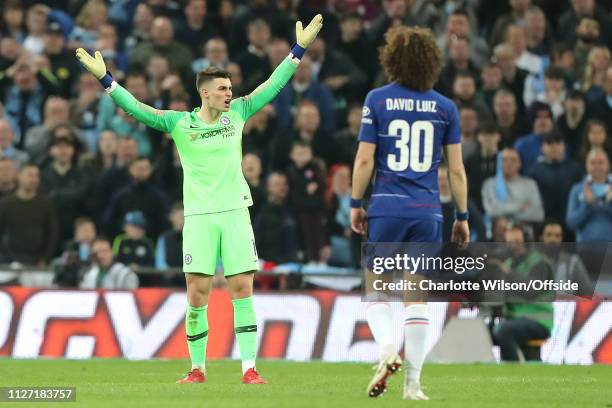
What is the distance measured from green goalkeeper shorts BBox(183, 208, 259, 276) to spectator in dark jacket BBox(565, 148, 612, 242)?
7589 mm

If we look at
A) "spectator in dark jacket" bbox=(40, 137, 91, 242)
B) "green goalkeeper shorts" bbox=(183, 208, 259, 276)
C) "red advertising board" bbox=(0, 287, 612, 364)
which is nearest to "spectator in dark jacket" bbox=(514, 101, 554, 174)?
"red advertising board" bbox=(0, 287, 612, 364)

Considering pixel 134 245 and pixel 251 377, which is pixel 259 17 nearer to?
pixel 134 245

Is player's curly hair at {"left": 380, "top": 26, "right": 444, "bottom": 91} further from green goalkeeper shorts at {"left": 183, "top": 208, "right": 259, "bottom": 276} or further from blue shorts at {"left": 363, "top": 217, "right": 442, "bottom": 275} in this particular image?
green goalkeeper shorts at {"left": 183, "top": 208, "right": 259, "bottom": 276}

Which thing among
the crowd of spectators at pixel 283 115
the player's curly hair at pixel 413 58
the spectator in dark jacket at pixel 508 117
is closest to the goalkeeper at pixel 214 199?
the player's curly hair at pixel 413 58

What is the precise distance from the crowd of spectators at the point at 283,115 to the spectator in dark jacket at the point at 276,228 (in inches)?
0.8

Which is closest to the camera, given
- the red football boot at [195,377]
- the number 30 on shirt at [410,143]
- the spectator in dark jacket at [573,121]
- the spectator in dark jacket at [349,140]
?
the number 30 on shirt at [410,143]

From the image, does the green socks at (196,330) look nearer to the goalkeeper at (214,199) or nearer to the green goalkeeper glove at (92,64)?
the goalkeeper at (214,199)

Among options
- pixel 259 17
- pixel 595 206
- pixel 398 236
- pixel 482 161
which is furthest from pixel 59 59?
pixel 398 236

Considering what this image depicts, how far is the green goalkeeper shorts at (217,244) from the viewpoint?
41.6 ft

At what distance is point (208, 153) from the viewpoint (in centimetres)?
1273

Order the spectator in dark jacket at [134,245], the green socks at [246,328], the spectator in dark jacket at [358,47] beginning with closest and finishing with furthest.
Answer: the green socks at [246,328] → the spectator in dark jacket at [134,245] → the spectator in dark jacket at [358,47]

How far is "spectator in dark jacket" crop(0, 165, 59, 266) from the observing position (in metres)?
19.9

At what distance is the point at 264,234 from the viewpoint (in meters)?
19.6

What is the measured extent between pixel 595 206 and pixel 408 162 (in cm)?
884
